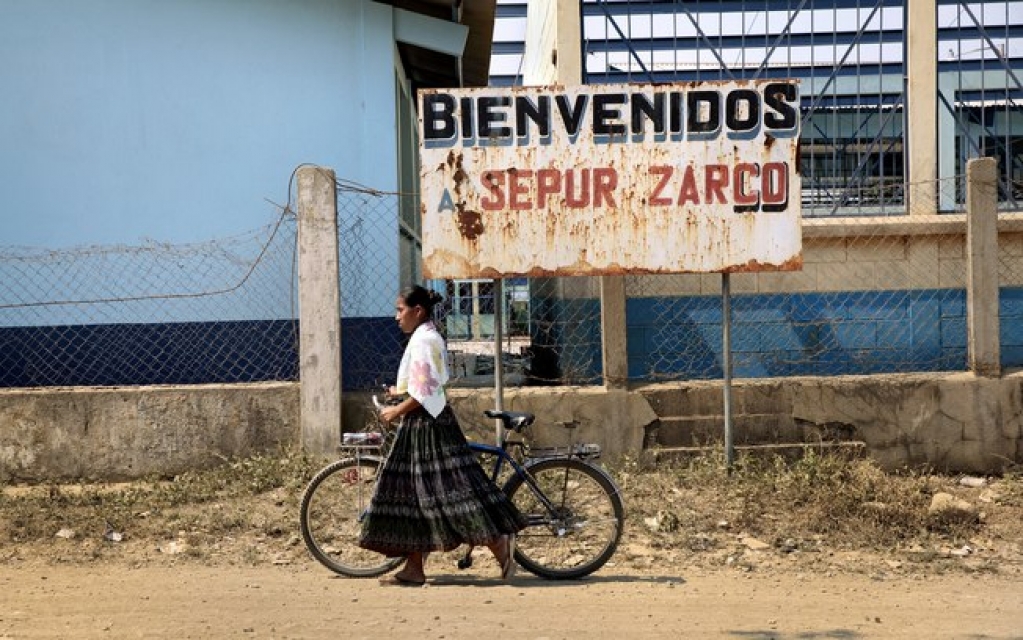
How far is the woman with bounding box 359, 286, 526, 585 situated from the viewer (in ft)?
16.5

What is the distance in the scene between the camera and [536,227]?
6.93 m

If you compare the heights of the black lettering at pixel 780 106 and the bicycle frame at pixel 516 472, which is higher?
the black lettering at pixel 780 106

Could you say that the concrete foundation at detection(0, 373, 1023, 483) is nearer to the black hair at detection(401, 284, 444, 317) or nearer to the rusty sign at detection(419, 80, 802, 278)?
the rusty sign at detection(419, 80, 802, 278)

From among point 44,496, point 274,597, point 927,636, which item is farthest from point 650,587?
point 44,496

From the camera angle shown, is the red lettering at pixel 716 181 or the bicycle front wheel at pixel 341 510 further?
the red lettering at pixel 716 181

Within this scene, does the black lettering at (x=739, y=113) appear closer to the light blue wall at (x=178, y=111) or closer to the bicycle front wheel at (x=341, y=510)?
the bicycle front wheel at (x=341, y=510)

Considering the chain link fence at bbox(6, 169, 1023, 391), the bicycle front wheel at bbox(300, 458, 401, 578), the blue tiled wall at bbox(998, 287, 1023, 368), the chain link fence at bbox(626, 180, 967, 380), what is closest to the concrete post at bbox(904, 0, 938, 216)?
the chain link fence at bbox(6, 169, 1023, 391)

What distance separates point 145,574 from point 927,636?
392 centimetres

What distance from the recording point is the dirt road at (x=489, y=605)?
4.49 meters

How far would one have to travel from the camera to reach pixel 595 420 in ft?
23.7

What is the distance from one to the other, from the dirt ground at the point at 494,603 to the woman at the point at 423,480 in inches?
11.2

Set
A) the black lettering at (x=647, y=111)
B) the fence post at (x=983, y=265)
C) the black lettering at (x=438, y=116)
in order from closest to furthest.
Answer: the black lettering at (x=438, y=116) < the black lettering at (x=647, y=111) < the fence post at (x=983, y=265)

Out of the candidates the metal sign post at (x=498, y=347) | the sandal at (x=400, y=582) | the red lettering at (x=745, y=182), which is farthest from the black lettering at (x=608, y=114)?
the sandal at (x=400, y=582)

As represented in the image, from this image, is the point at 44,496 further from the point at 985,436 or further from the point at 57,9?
the point at 985,436
